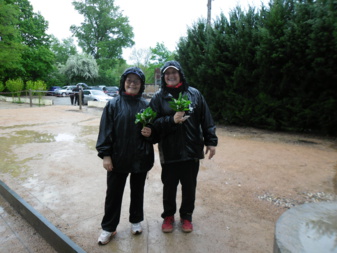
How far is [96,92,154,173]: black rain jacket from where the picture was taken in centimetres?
261

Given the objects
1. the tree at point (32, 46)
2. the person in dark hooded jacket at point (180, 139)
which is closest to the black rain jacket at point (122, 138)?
the person in dark hooded jacket at point (180, 139)

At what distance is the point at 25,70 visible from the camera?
112 ft

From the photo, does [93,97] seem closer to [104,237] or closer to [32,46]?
[104,237]

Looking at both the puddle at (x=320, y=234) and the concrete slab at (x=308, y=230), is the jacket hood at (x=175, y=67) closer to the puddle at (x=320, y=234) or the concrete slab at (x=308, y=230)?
the concrete slab at (x=308, y=230)

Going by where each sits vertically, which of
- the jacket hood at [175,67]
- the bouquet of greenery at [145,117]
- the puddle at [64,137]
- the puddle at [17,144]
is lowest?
the puddle at [17,144]

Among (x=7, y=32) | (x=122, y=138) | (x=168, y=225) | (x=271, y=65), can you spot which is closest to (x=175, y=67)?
(x=122, y=138)

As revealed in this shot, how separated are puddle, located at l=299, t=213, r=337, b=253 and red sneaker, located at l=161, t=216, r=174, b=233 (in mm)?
1565

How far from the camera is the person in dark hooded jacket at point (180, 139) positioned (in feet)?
9.06

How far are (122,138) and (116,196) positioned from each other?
2.01 ft

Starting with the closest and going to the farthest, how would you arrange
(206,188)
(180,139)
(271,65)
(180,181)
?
1. (180,139)
2. (180,181)
3. (206,188)
4. (271,65)

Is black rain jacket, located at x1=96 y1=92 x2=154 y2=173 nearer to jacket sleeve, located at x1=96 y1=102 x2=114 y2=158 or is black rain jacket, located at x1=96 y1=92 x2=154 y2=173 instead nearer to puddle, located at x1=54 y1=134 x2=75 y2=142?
jacket sleeve, located at x1=96 y1=102 x2=114 y2=158

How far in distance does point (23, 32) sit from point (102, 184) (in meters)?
38.6

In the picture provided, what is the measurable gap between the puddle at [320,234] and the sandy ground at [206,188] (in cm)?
106

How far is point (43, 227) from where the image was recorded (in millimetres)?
2854
